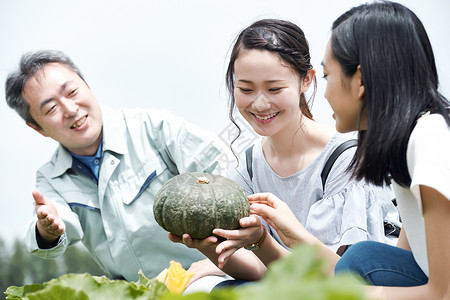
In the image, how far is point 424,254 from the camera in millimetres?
2016

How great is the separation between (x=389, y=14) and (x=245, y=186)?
1.68 metres

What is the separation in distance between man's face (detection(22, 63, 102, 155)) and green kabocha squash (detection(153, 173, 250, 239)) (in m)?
1.52

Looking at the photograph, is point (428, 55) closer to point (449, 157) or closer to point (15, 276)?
point (449, 157)

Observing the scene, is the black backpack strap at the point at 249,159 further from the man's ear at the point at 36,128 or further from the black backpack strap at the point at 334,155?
the man's ear at the point at 36,128

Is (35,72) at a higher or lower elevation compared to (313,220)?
higher

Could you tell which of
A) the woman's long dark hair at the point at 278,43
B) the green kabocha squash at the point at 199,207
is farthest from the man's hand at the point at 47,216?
the woman's long dark hair at the point at 278,43

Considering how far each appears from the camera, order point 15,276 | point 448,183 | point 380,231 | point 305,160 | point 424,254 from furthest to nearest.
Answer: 1. point 15,276
2. point 305,160
3. point 380,231
4. point 424,254
5. point 448,183

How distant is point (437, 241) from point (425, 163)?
0.26 meters

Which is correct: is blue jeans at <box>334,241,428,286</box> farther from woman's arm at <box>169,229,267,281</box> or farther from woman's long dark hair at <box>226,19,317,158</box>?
woman's long dark hair at <box>226,19,317,158</box>

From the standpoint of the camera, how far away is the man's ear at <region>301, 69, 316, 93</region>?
11.0 ft

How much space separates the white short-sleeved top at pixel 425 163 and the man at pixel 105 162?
206 centimetres

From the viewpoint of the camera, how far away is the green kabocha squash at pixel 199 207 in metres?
2.51

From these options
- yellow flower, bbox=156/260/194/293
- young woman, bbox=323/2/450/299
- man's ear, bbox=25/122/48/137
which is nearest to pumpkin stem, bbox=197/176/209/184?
young woman, bbox=323/2/450/299

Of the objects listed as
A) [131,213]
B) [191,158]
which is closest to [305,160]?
[191,158]
